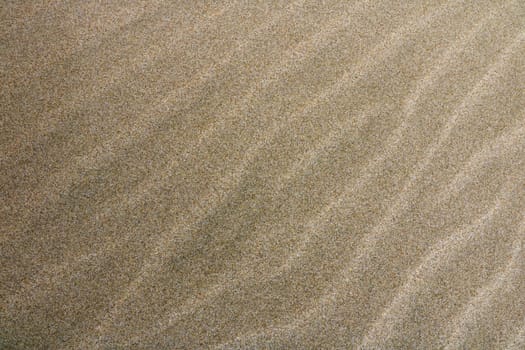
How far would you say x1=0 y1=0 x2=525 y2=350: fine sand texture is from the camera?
4.27 ft

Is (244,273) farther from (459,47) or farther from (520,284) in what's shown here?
(459,47)

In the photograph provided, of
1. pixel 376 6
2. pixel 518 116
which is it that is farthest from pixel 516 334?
pixel 376 6

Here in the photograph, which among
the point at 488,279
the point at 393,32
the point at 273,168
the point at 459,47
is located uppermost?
the point at 393,32

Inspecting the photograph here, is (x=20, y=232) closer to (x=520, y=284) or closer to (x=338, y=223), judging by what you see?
(x=338, y=223)

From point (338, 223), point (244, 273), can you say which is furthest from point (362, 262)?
point (244, 273)

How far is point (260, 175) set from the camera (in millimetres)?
1425

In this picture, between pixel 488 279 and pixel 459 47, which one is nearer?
pixel 488 279

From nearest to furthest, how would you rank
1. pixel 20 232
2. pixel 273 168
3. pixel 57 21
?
pixel 20 232 → pixel 273 168 → pixel 57 21

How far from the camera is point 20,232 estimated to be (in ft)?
4.37

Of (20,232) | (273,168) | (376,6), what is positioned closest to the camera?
(20,232)

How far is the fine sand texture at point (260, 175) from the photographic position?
4.27 feet

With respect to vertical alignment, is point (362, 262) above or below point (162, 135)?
below

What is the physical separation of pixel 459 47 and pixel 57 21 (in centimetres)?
116

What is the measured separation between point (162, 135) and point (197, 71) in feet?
0.71
